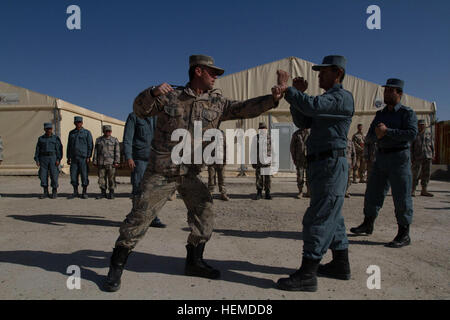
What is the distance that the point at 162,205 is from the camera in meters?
2.71

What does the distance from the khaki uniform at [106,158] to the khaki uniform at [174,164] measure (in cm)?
550

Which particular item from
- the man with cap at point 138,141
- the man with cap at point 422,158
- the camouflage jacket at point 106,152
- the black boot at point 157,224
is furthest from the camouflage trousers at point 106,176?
the man with cap at point 422,158

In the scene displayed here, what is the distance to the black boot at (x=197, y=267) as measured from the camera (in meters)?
2.82

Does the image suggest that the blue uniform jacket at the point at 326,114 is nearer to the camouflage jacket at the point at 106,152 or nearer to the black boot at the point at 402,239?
the black boot at the point at 402,239

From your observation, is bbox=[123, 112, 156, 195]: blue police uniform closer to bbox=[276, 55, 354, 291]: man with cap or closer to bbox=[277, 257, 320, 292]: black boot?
bbox=[276, 55, 354, 291]: man with cap

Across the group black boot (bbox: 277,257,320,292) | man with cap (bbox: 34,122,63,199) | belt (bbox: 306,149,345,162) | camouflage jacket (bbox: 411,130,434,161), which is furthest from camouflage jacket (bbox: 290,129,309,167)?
man with cap (bbox: 34,122,63,199)

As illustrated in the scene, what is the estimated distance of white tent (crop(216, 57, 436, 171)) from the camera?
13898mm

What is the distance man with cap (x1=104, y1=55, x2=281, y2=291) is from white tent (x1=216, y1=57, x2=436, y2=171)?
11000 mm

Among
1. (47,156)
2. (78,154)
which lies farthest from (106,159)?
(47,156)

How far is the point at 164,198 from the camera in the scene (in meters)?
2.69

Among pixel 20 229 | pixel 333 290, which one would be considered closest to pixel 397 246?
pixel 333 290

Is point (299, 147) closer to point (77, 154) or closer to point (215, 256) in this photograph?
point (215, 256)

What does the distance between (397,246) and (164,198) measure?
2926 millimetres
